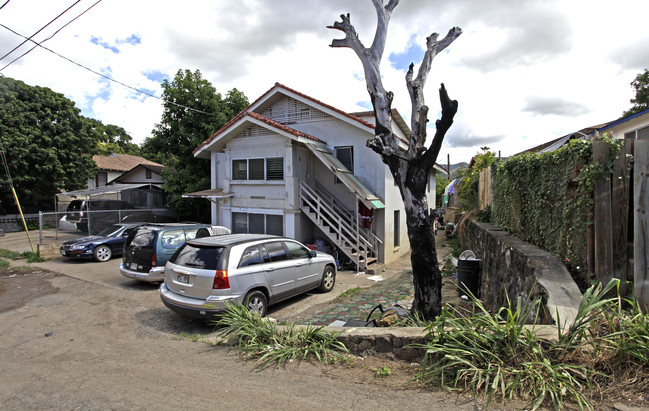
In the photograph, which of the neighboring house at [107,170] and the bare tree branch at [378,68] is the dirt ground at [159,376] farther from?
the neighboring house at [107,170]

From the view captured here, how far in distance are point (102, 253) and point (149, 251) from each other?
17.0 feet

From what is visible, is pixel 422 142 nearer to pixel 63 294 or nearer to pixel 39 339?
pixel 39 339

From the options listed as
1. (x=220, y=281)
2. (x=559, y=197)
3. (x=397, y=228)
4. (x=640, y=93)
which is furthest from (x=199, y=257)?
(x=640, y=93)

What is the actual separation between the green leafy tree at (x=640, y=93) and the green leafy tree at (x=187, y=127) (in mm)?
25145

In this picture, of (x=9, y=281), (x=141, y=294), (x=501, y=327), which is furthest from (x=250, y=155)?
(x=501, y=327)

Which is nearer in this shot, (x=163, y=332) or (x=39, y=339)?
(x=39, y=339)

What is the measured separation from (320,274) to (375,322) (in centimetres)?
340

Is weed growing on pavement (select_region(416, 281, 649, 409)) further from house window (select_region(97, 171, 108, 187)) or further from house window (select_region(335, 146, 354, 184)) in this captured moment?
house window (select_region(97, 171, 108, 187))

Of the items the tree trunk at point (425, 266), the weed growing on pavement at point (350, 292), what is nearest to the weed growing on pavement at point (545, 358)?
the tree trunk at point (425, 266)

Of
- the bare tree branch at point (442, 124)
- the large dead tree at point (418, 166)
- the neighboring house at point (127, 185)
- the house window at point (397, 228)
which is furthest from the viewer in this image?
the neighboring house at point (127, 185)

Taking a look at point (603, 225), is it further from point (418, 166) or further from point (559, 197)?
point (418, 166)

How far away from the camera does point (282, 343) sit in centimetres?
407

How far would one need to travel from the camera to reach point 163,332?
594cm

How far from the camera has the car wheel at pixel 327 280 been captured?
847cm
